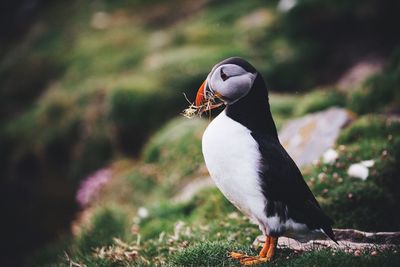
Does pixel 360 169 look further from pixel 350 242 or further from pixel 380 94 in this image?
pixel 380 94

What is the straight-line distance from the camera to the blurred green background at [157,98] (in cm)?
840

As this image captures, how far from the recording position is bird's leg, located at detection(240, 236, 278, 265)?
12.7ft

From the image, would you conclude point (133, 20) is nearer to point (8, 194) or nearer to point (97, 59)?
point (97, 59)

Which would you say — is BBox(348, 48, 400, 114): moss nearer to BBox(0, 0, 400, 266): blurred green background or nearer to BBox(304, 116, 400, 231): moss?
BBox(0, 0, 400, 266): blurred green background

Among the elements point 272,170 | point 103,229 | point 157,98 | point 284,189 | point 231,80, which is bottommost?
point 157,98

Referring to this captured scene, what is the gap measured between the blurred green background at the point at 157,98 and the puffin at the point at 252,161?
1959mm

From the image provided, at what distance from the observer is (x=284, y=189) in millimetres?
4023

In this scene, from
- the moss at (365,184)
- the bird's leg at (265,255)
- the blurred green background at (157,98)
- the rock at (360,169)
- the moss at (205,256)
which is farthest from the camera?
the blurred green background at (157,98)

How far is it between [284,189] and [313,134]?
3.26m

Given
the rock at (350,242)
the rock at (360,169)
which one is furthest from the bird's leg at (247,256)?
the rock at (360,169)

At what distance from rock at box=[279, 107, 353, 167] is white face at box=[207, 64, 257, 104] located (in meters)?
3.05

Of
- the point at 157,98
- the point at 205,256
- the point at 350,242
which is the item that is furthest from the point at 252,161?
the point at 157,98

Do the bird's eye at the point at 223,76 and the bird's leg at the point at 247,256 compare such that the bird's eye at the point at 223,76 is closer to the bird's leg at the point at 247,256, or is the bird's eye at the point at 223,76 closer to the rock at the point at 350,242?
the bird's leg at the point at 247,256

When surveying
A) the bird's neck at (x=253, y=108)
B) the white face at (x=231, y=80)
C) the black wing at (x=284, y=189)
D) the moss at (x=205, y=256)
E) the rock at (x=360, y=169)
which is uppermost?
the white face at (x=231, y=80)
